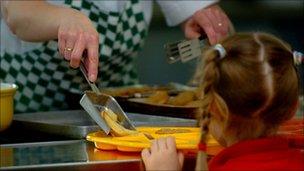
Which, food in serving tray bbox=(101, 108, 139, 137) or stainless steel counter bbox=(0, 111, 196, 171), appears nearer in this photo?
stainless steel counter bbox=(0, 111, 196, 171)

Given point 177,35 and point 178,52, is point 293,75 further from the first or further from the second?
point 177,35

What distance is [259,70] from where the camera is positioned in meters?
0.95

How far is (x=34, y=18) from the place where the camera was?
139 cm

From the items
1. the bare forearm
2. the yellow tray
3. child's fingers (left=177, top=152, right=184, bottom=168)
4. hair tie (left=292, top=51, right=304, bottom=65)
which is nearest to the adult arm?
the bare forearm

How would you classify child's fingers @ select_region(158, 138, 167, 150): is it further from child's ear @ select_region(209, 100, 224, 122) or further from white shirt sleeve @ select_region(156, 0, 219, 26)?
white shirt sleeve @ select_region(156, 0, 219, 26)

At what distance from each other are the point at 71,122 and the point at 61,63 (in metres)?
0.34

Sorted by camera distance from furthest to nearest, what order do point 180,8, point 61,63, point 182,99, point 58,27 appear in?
point 180,8 → point 61,63 → point 182,99 → point 58,27

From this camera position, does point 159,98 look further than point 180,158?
Yes

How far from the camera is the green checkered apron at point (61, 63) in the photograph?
1.66 meters

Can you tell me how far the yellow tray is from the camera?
1080mm

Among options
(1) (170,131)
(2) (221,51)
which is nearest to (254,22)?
(1) (170,131)

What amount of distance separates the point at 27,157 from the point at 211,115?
29 cm

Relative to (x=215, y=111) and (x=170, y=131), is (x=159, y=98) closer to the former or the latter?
(x=170, y=131)

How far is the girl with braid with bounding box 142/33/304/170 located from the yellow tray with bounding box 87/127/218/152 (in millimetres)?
80
